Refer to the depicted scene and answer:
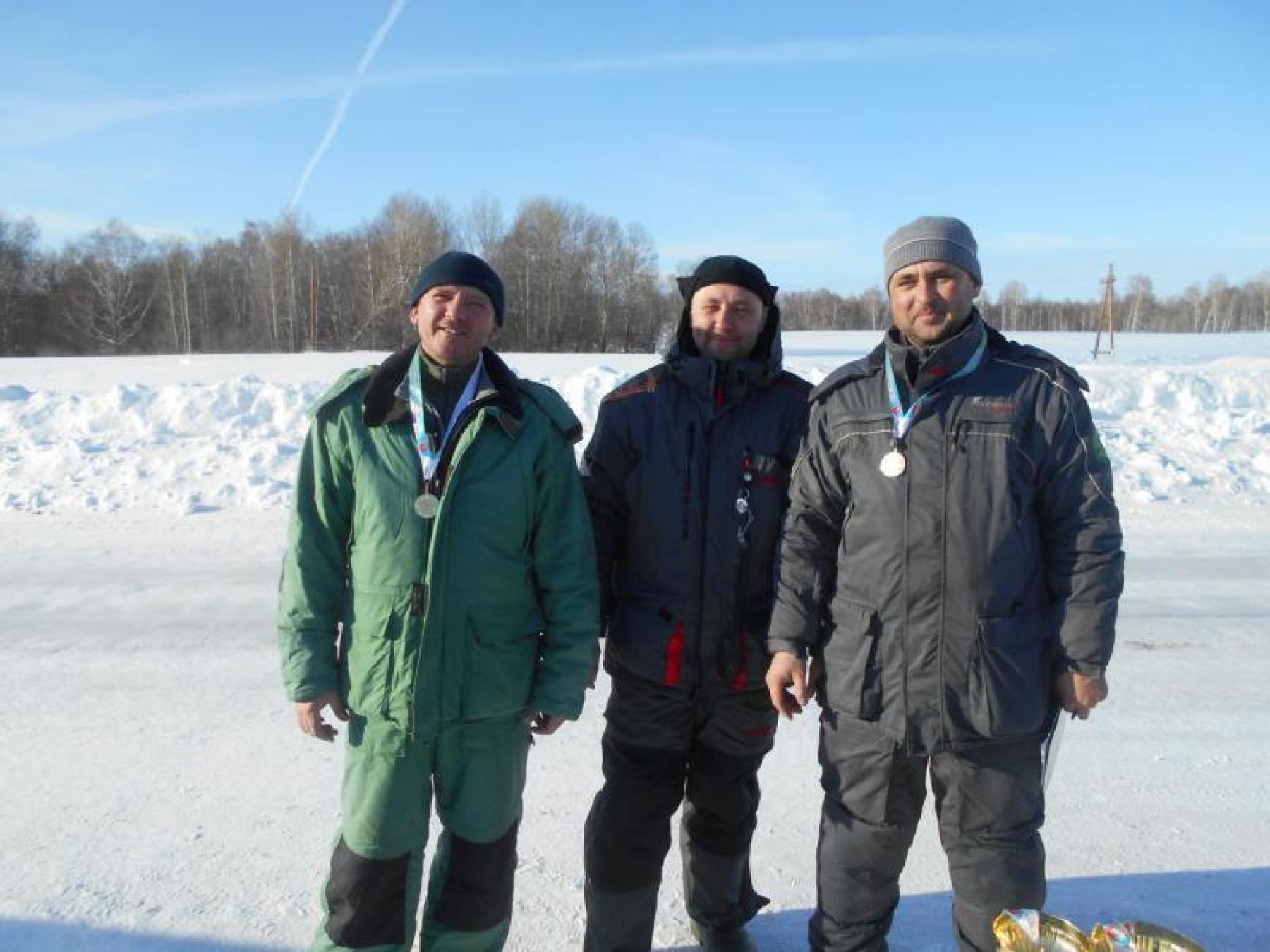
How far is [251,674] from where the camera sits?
168 inches

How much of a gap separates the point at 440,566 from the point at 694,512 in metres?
0.74

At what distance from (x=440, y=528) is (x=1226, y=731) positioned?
3.67 metres

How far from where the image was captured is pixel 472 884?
2297mm

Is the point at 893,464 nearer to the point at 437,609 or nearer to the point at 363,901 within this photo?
the point at 437,609

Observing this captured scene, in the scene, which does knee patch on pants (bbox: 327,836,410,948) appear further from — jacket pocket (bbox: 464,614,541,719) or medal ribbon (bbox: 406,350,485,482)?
medal ribbon (bbox: 406,350,485,482)

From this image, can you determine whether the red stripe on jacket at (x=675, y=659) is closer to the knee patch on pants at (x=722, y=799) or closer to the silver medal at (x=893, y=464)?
the knee patch on pants at (x=722, y=799)

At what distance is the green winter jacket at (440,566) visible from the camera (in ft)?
7.20

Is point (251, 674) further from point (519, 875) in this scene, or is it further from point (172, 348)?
point (172, 348)

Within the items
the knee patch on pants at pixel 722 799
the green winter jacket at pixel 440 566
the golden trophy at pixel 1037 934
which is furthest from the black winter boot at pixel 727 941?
the golden trophy at pixel 1037 934

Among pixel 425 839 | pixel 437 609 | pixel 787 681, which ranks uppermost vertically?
pixel 437 609

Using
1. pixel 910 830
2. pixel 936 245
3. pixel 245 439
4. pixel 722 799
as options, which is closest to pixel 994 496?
pixel 936 245

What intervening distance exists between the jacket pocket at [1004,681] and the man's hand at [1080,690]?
3.5 inches

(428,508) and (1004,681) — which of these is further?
(428,508)

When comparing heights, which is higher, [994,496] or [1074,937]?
[994,496]
